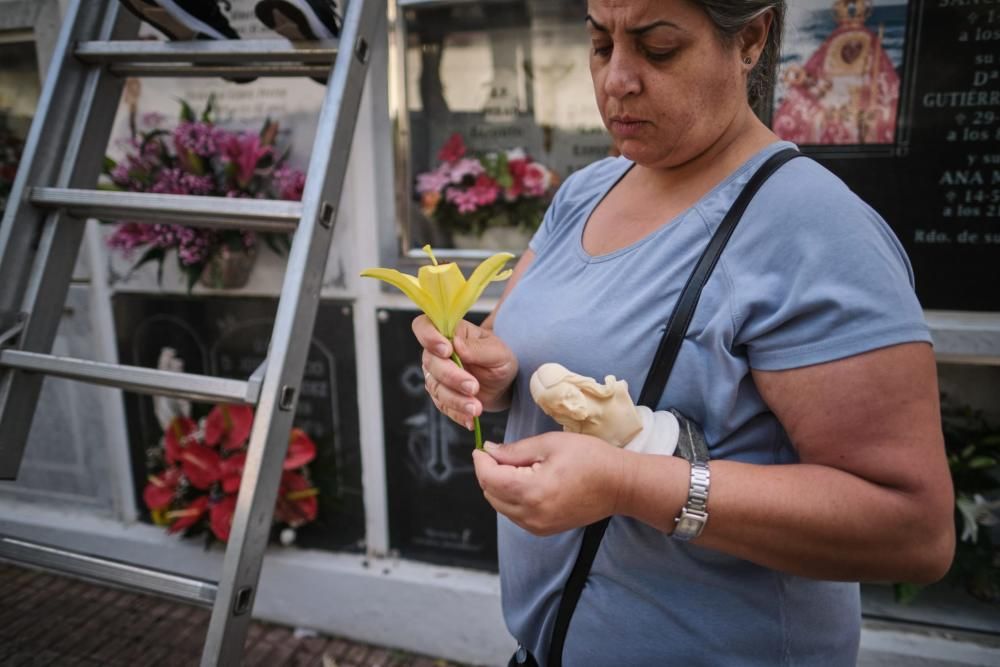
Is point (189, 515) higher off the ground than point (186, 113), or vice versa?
point (186, 113)

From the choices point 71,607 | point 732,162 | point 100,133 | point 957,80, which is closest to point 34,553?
point 100,133

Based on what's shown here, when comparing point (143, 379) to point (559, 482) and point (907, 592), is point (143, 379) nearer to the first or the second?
point (559, 482)

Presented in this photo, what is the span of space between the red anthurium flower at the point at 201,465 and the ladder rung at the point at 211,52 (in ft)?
5.93

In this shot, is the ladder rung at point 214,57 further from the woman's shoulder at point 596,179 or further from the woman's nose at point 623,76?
the woman's nose at point 623,76

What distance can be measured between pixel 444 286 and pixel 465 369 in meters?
0.21

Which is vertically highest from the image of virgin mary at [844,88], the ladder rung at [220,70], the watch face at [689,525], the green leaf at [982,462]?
the image of virgin mary at [844,88]

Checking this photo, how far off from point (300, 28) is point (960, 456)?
2657mm

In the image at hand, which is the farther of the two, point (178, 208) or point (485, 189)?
point (485, 189)

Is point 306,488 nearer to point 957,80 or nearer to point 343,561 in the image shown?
point 343,561

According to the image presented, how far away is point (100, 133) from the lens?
1.99 metres

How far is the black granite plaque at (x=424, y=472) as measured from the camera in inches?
118

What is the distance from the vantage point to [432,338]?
110cm

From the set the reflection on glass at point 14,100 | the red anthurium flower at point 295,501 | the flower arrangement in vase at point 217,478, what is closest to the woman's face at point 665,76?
the flower arrangement in vase at point 217,478

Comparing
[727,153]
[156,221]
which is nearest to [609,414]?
[727,153]
